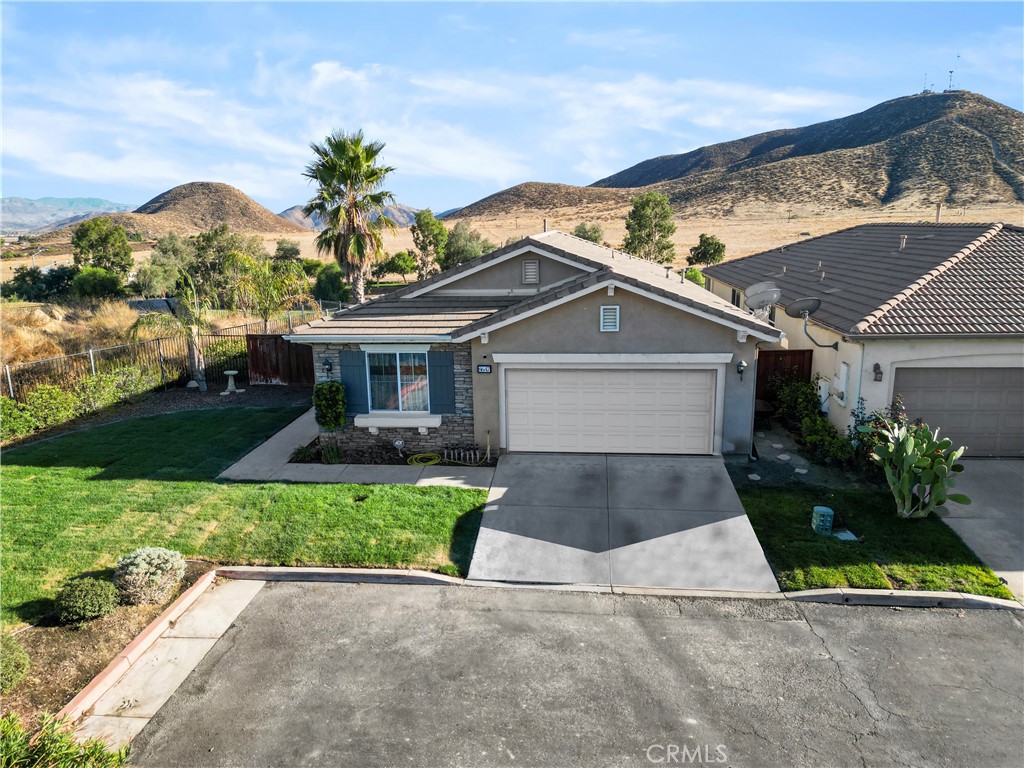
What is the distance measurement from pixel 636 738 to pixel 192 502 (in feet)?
29.3

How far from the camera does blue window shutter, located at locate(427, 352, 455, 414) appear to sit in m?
13.7

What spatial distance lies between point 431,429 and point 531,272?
452cm

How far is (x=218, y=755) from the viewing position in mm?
6289

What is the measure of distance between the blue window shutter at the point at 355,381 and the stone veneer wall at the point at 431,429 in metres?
0.14

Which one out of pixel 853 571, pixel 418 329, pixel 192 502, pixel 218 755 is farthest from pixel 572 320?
pixel 218 755

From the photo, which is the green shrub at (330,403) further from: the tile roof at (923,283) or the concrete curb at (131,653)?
the tile roof at (923,283)

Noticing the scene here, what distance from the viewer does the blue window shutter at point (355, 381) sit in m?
13.9

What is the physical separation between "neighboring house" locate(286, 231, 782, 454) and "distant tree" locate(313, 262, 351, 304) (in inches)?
1066

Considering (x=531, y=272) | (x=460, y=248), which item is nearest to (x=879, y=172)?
(x=460, y=248)

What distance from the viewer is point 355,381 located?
13961 mm

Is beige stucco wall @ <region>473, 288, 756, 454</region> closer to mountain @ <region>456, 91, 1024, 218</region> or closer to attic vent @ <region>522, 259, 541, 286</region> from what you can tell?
attic vent @ <region>522, 259, 541, 286</region>

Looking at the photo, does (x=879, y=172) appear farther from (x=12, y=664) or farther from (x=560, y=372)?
(x=12, y=664)

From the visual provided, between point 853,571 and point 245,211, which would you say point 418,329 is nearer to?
point 853,571

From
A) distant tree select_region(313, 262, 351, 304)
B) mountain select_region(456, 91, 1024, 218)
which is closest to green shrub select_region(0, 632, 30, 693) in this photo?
distant tree select_region(313, 262, 351, 304)
